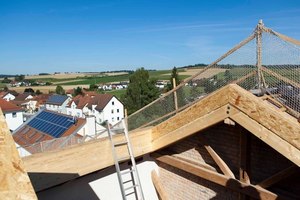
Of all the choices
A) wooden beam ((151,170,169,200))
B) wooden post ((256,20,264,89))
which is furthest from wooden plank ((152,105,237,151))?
wooden post ((256,20,264,89))

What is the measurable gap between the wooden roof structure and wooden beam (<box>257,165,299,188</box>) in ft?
1.89

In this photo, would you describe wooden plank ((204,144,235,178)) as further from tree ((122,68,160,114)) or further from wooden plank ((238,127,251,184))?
tree ((122,68,160,114))

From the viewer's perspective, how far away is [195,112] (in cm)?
Answer: 434

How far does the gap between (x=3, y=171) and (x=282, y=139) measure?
3010mm

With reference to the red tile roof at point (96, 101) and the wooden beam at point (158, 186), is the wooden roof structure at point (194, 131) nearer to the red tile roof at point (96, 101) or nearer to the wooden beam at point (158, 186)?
the wooden beam at point (158, 186)

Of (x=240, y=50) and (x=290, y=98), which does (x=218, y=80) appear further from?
(x=290, y=98)

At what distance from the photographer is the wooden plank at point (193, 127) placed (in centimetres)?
393

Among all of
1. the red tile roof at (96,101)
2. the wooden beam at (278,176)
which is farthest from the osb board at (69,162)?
the red tile roof at (96,101)

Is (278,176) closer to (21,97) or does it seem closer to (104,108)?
(104,108)

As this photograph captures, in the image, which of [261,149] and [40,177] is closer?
[40,177]

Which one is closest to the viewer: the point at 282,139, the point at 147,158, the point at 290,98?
the point at 282,139

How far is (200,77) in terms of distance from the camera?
16.3ft

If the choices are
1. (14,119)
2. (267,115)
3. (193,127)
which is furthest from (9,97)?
(267,115)

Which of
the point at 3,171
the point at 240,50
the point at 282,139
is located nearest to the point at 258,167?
the point at 282,139
